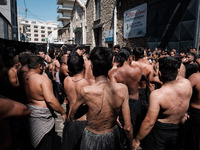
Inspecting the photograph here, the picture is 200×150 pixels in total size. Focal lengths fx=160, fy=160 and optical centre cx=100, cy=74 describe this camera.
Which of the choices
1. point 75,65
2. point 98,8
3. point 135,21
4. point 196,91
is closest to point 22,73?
point 75,65

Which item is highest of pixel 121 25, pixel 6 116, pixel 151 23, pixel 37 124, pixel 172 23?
pixel 121 25

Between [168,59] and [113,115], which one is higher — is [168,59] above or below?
above

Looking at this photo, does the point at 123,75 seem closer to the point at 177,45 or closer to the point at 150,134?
the point at 150,134

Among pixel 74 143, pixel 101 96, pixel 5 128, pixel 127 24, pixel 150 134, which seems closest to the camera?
pixel 5 128

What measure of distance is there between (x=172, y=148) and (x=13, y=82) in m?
3.43

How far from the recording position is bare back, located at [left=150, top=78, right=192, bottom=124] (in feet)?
6.55

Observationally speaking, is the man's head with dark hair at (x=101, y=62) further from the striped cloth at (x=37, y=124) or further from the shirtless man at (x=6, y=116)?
the striped cloth at (x=37, y=124)

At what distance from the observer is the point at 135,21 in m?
11.4

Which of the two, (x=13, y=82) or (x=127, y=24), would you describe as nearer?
(x=13, y=82)

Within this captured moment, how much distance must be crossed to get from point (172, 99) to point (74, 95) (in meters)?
1.39

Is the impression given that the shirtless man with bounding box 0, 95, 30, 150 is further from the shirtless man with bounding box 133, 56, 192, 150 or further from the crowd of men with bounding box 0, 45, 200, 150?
the shirtless man with bounding box 133, 56, 192, 150

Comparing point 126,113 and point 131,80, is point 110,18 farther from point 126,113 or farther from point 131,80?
point 126,113

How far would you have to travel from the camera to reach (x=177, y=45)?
8.16m

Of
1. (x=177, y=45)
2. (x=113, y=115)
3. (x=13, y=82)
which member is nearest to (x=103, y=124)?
(x=113, y=115)
